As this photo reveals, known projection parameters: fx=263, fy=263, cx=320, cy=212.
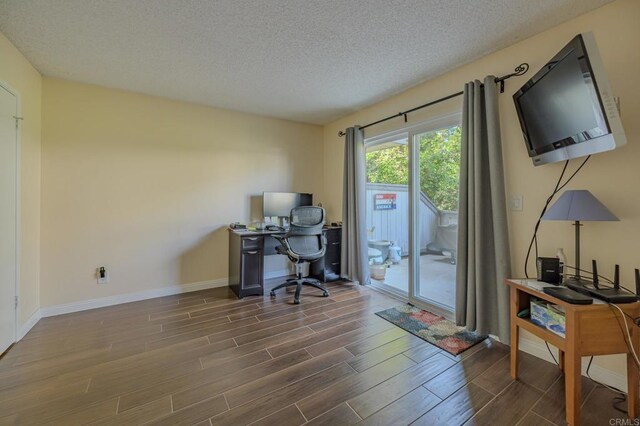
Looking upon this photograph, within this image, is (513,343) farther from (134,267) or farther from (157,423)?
(134,267)

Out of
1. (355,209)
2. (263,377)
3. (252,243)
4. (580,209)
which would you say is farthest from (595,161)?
(252,243)

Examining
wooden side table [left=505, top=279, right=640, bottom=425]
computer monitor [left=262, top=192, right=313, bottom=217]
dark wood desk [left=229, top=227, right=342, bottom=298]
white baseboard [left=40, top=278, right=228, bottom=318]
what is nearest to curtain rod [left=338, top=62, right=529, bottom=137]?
computer monitor [left=262, top=192, right=313, bottom=217]

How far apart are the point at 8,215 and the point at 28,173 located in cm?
55

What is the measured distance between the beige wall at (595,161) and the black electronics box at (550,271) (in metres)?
0.27

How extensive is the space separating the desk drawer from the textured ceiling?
175cm

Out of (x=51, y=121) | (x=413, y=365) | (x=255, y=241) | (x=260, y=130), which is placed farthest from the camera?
(x=260, y=130)

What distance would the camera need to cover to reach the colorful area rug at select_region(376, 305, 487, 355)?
7.11 ft

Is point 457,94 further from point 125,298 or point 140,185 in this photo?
point 125,298

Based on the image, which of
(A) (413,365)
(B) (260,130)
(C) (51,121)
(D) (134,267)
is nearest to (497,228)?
(A) (413,365)

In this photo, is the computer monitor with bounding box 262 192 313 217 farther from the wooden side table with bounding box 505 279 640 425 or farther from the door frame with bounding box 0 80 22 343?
the wooden side table with bounding box 505 279 640 425

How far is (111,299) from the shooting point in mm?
2992

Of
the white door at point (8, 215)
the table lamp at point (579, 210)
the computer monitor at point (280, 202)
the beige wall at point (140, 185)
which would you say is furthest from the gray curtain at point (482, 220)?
the white door at point (8, 215)

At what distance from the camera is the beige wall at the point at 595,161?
5.30 feet

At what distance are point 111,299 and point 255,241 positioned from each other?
1711 mm
